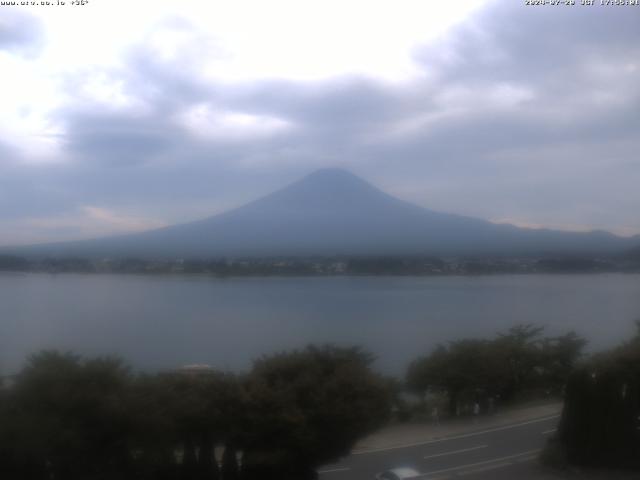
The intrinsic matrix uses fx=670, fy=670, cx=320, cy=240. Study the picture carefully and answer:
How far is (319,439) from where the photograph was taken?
29.4 ft

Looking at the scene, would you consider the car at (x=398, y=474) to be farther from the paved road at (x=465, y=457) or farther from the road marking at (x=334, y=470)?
the road marking at (x=334, y=470)

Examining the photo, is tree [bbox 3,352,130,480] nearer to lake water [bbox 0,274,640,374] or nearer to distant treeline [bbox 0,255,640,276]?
lake water [bbox 0,274,640,374]

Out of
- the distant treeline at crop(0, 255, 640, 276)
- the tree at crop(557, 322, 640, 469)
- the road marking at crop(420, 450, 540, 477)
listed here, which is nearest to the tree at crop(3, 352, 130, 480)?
the road marking at crop(420, 450, 540, 477)

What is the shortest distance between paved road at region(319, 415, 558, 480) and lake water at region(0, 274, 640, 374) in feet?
6.18

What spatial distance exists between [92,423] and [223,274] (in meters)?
9.84

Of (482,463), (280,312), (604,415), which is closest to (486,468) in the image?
(482,463)

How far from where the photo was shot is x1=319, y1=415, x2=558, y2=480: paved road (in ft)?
27.5

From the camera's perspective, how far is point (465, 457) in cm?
884

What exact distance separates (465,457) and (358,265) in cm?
1022

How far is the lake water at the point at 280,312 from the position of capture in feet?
38.2

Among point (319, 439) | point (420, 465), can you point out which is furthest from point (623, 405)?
point (319, 439)

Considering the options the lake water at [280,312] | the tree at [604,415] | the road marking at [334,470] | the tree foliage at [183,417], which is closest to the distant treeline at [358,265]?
the lake water at [280,312]

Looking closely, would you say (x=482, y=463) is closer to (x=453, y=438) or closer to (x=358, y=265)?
(x=453, y=438)

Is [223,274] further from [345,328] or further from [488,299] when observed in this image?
[488,299]
